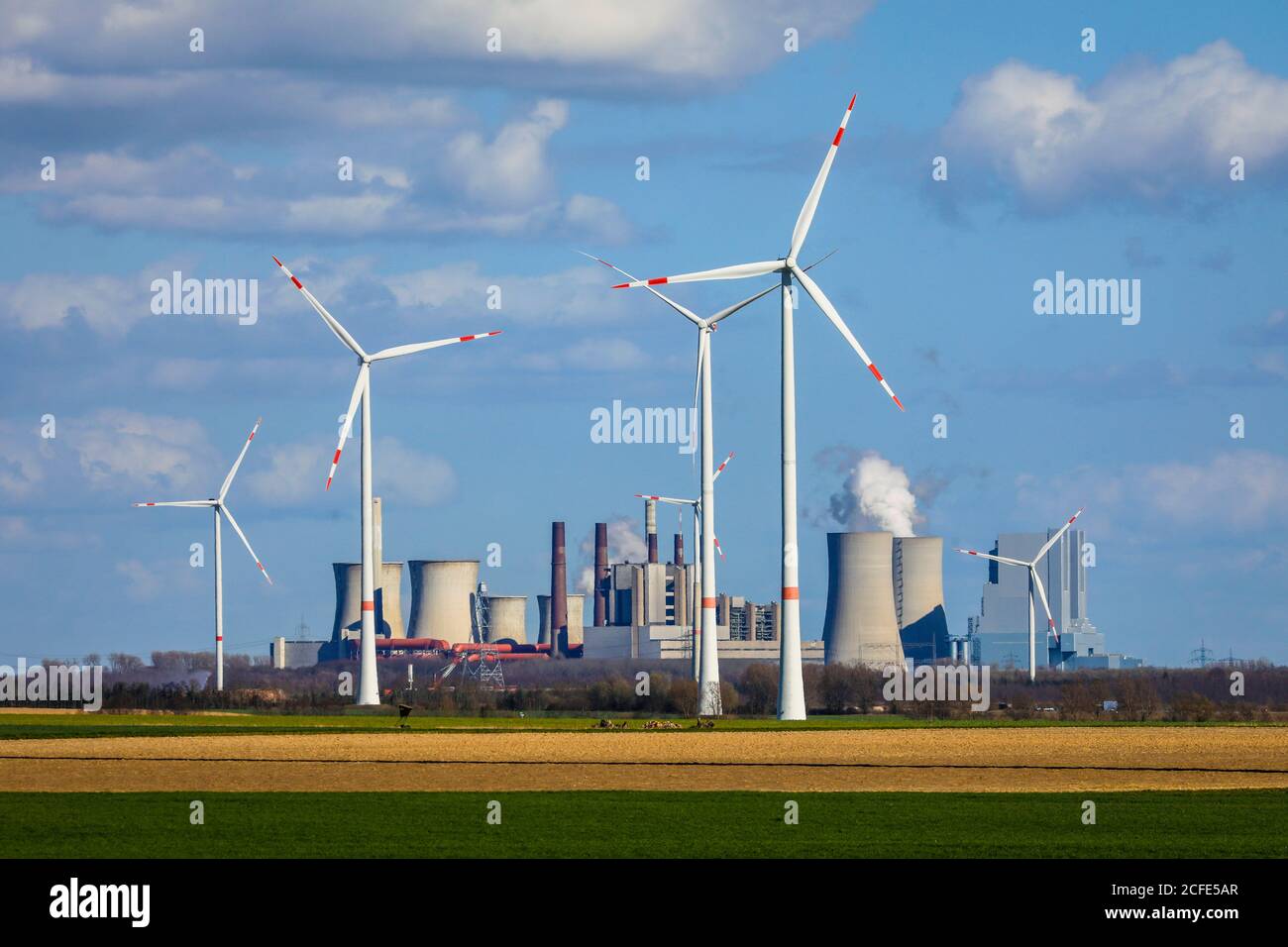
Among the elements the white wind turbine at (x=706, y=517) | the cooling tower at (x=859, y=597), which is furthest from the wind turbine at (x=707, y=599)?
the cooling tower at (x=859, y=597)

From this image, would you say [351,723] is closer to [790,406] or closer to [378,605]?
[790,406]

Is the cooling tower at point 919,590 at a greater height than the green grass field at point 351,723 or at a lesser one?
greater

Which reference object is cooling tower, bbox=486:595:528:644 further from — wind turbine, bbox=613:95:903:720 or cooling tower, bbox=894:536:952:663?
wind turbine, bbox=613:95:903:720

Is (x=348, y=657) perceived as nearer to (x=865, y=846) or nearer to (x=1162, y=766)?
(x=1162, y=766)

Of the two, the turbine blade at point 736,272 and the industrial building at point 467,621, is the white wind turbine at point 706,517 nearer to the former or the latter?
the turbine blade at point 736,272

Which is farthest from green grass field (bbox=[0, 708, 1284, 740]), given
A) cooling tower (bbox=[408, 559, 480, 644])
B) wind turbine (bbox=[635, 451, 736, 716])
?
cooling tower (bbox=[408, 559, 480, 644])

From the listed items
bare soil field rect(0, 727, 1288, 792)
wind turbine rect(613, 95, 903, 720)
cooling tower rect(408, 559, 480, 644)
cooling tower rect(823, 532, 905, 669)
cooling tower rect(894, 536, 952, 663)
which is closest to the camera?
bare soil field rect(0, 727, 1288, 792)

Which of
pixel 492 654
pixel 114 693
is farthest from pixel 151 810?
pixel 492 654
